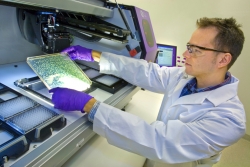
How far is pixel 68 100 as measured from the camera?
749 mm

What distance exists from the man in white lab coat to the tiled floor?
0.29 metres

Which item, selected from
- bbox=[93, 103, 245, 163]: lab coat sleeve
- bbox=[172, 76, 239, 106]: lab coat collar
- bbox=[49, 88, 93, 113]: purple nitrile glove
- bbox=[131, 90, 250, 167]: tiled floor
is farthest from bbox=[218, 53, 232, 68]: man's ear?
bbox=[49, 88, 93, 113]: purple nitrile glove

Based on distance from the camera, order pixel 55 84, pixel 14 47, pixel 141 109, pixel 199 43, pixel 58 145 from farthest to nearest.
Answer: pixel 141 109, pixel 14 47, pixel 199 43, pixel 55 84, pixel 58 145

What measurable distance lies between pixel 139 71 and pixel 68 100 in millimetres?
724

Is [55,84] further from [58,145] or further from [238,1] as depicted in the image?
[238,1]

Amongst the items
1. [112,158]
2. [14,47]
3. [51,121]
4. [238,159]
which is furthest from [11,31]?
[238,159]

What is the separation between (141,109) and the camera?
1.46 m

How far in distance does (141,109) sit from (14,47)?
3.68ft

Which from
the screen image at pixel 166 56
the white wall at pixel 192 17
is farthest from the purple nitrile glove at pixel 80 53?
the white wall at pixel 192 17

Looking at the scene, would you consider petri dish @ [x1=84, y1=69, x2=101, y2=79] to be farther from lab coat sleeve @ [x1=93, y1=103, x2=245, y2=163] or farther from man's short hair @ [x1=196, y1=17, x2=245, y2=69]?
→ man's short hair @ [x1=196, y1=17, x2=245, y2=69]

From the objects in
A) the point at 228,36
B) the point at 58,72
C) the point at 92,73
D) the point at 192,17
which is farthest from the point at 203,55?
the point at 192,17

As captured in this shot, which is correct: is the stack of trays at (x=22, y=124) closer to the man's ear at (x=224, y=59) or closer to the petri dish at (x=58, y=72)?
the petri dish at (x=58, y=72)

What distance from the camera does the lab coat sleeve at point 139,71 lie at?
128 cm

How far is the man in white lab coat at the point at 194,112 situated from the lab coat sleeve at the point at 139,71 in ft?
0.04
